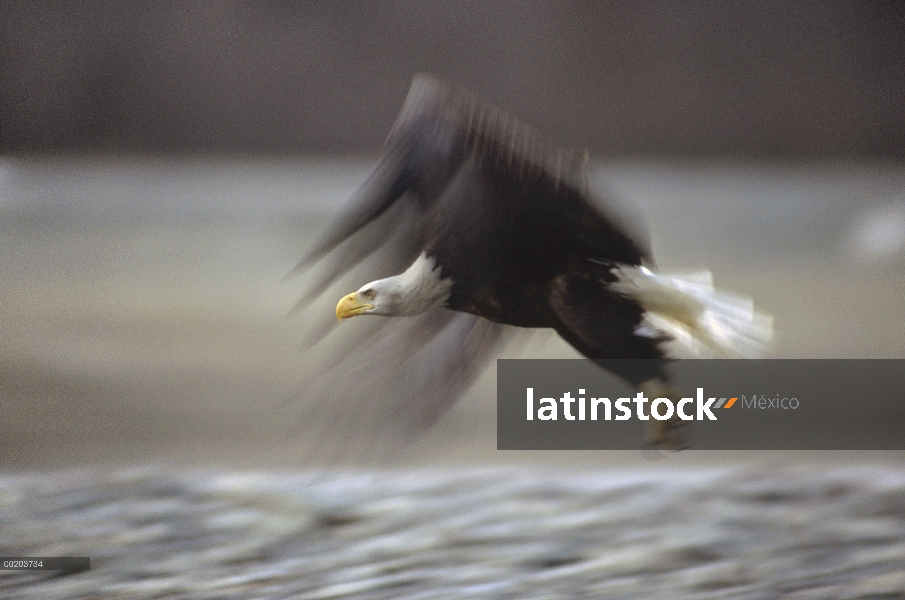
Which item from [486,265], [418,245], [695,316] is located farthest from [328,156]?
[695,316]

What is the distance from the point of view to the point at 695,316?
1.42 metres

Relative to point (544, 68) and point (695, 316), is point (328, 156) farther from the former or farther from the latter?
point (695, 316)

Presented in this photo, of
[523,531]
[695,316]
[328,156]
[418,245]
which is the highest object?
[328,156]

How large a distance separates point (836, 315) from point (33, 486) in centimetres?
164

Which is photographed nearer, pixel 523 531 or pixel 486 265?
pixel 486 265

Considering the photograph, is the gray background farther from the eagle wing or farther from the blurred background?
the eagle wing

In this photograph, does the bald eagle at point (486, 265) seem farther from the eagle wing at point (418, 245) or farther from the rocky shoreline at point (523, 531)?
the rocky shoreline at point (523, 531)

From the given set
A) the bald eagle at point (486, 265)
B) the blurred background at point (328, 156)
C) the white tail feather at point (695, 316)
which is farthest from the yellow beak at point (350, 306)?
the white tail feather at point (695, 316)

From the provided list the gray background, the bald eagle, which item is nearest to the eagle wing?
the bald eagle

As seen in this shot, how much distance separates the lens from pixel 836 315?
1520mm

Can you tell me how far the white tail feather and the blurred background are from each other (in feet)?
0.13

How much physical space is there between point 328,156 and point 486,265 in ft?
1.24

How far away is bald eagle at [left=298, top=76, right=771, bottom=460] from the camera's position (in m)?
1.36

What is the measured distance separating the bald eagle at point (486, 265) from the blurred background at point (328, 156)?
0.22 ft
